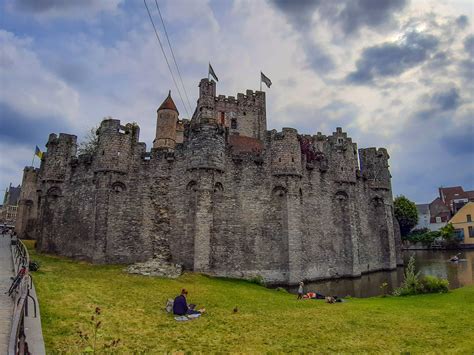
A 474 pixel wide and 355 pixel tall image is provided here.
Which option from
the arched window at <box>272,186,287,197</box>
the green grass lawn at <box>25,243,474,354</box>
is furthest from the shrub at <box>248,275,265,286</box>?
the arched window at <box>272,186,287,197</box>

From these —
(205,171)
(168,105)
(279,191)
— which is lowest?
(279,191)

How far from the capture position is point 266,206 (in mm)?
25188

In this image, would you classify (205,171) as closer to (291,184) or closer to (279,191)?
(279,191)

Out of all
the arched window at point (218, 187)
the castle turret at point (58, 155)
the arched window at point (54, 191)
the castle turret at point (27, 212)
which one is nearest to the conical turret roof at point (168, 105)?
the castle turret at point (58, 155)

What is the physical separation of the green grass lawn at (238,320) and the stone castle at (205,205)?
4389 millimetres

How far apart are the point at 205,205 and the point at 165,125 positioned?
869 inches

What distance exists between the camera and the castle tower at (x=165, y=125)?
41312mm

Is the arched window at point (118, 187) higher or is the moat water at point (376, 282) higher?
the arched window at point (118, 187)

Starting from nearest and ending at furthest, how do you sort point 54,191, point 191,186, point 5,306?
point 5,306 < point 191,186 < point 54,191

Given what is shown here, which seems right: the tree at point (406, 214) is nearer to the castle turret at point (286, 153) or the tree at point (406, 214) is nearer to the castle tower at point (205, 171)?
the castle turret at point (286, 153)

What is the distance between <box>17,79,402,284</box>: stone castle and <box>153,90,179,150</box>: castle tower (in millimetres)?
12932

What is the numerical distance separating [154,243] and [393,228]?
26.4 metres

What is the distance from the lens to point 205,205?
2292 cm

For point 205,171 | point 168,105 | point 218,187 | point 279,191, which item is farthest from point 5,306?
A: point 168,105
